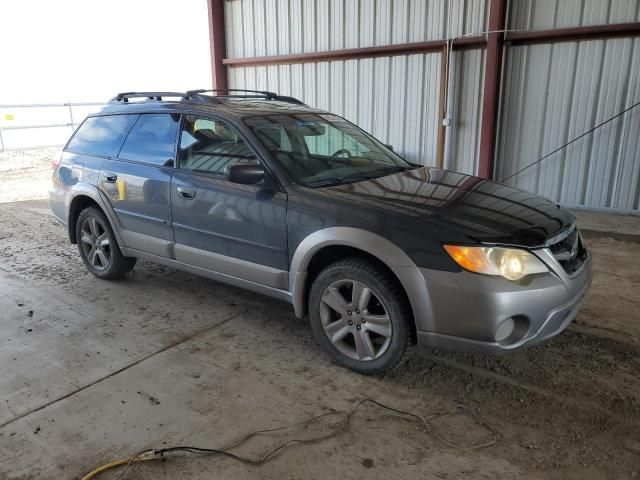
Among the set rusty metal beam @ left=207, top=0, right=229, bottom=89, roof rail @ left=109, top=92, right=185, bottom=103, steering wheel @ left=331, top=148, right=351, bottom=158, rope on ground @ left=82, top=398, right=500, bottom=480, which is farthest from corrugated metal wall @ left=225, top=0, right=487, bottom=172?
rope on ground @ left=82, top=398, right=500, bottom=480

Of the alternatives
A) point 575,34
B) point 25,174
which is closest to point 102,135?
point 575,34

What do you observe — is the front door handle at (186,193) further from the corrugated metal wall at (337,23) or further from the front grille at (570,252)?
the corrugated metal wall at (337,23)

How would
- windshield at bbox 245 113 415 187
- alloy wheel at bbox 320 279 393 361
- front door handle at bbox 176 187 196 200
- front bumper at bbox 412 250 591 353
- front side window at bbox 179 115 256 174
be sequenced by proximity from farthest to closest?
1. front door handle at bbox 176 187 196 200
2. front side window at bbox 179 115 256 174
3. windshield at bbox 245 113 415 187
4. alloy wheel at bbox 320 279 393 361
5. front bumper at bbox 412 250 591 353

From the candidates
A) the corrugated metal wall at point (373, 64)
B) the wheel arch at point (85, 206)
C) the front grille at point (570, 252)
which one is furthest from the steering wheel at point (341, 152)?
the corrugated metal wall at point (373, 64)

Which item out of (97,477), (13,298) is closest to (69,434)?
(97,477)

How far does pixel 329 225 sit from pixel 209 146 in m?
1.36

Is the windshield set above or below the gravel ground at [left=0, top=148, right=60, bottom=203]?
above

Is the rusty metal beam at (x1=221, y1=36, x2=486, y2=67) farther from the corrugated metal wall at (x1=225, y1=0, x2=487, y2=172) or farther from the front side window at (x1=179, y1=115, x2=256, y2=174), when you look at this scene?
the front side window at (x1=179, y1=115, x2=256, y2=174)

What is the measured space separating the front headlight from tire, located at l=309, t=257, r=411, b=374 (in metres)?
0.44

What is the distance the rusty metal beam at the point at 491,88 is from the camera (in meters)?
7.46

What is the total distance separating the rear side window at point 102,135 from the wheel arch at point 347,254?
2.29 meters

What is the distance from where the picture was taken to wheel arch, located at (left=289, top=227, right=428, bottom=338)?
2.93m

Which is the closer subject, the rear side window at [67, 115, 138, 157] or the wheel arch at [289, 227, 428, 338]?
the wheel arch at [289, 227, 428, 338]

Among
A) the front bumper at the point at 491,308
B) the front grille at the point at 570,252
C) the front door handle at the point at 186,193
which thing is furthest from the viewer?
the front door handle at the point at 186,193
